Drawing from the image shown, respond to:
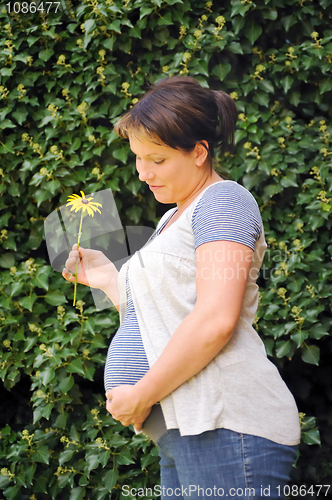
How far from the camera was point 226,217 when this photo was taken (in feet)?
2.85

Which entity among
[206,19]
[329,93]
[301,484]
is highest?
[206,19]

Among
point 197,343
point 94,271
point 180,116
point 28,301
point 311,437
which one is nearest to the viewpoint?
point 197,343

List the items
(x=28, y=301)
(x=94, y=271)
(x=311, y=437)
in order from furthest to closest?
(x=28, y=301)
(x=311, y=437)
(x=94, y=271)

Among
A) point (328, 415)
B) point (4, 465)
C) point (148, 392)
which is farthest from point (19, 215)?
point (328, 415)

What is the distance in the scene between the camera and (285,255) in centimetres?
201

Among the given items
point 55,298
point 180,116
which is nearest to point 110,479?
point 55,298

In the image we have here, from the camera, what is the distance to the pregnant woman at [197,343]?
840mm

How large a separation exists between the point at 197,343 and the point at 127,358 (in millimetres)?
226

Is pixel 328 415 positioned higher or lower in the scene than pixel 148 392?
lower

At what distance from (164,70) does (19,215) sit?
977 millimetres

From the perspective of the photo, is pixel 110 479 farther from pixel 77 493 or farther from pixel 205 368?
pixel 205 368

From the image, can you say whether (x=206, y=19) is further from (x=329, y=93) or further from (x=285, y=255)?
(x=285, y=255)

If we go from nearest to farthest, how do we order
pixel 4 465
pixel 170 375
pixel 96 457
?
pixel 170 375, pixel 96 457, pixel 4 465

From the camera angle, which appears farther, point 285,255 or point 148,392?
point 285,255
